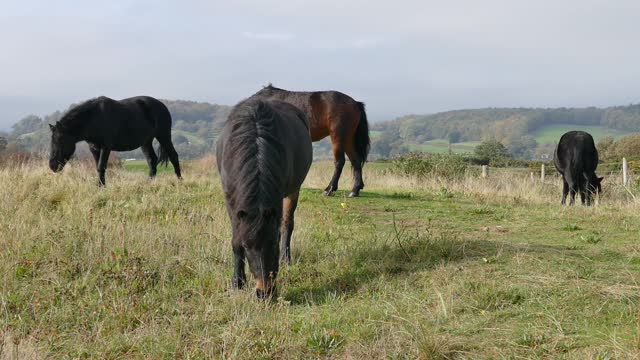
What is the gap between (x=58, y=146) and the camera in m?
11.8

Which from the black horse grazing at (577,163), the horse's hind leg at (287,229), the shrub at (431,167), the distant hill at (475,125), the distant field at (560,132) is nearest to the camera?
the horse's hind leg at (287,229)

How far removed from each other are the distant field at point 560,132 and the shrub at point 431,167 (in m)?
80.8

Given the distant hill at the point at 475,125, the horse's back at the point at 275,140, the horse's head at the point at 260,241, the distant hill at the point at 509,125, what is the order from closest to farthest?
the horse's head at the point at 260,241
the horse's back at the point at 275,140
the distant hill at the point at 475,125
the distant hill at the point at 509,125

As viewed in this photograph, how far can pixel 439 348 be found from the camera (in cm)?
370

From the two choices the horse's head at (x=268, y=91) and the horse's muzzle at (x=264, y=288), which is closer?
the horse's muzzle at (x=264, y=288)

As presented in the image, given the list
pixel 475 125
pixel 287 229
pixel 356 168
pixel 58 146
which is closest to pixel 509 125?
pixel 475 125

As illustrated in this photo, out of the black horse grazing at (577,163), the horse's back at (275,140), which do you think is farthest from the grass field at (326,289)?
the black horse grazing at (577,163)

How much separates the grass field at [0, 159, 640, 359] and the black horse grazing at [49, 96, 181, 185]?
10.2ft

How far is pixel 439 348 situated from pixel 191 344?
176cm

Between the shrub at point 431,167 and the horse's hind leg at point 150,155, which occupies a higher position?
the horse's hind leg at point 150,155

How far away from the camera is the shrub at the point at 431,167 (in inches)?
722

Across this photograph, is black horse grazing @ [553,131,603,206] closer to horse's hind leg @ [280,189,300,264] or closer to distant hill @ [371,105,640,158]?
horse's hind leg @ [280,189,300,264]

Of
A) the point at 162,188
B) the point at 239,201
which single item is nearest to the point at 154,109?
the point at 162,188

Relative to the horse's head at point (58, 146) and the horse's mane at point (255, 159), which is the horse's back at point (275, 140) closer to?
the horse's mane at point (255, 159)
